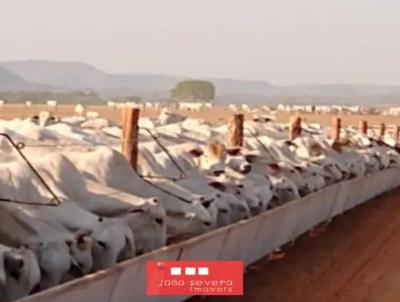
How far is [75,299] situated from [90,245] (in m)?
1.85

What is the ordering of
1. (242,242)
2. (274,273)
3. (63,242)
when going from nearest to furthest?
(63,242) < (242,242) < (274,273)

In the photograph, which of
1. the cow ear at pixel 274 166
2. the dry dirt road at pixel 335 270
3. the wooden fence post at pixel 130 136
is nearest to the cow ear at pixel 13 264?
the dry dirt road at pixel 335 270

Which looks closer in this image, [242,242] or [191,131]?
[242,242]

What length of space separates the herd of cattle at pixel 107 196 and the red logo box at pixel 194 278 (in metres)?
0.63

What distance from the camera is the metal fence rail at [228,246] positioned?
849 cm

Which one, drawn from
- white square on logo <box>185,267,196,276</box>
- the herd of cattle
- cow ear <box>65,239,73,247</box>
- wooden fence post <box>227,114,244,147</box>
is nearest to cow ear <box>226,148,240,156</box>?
the herd of cattle

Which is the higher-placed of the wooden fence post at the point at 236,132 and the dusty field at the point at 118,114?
Result: the wooden fence post at the point at 236,132

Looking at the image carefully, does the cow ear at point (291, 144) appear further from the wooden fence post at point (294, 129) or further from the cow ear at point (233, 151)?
the cow ear at point (233, 151)

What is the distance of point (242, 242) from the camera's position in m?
12.8

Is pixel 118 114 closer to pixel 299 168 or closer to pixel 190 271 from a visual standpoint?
pixel 299 168

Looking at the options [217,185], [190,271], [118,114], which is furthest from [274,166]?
[118,114]

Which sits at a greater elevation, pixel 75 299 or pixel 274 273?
pixel 75 299

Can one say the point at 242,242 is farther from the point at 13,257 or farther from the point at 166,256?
the point at 13,257

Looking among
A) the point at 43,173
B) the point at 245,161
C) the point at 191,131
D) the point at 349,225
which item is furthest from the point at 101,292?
the point at 191,131
